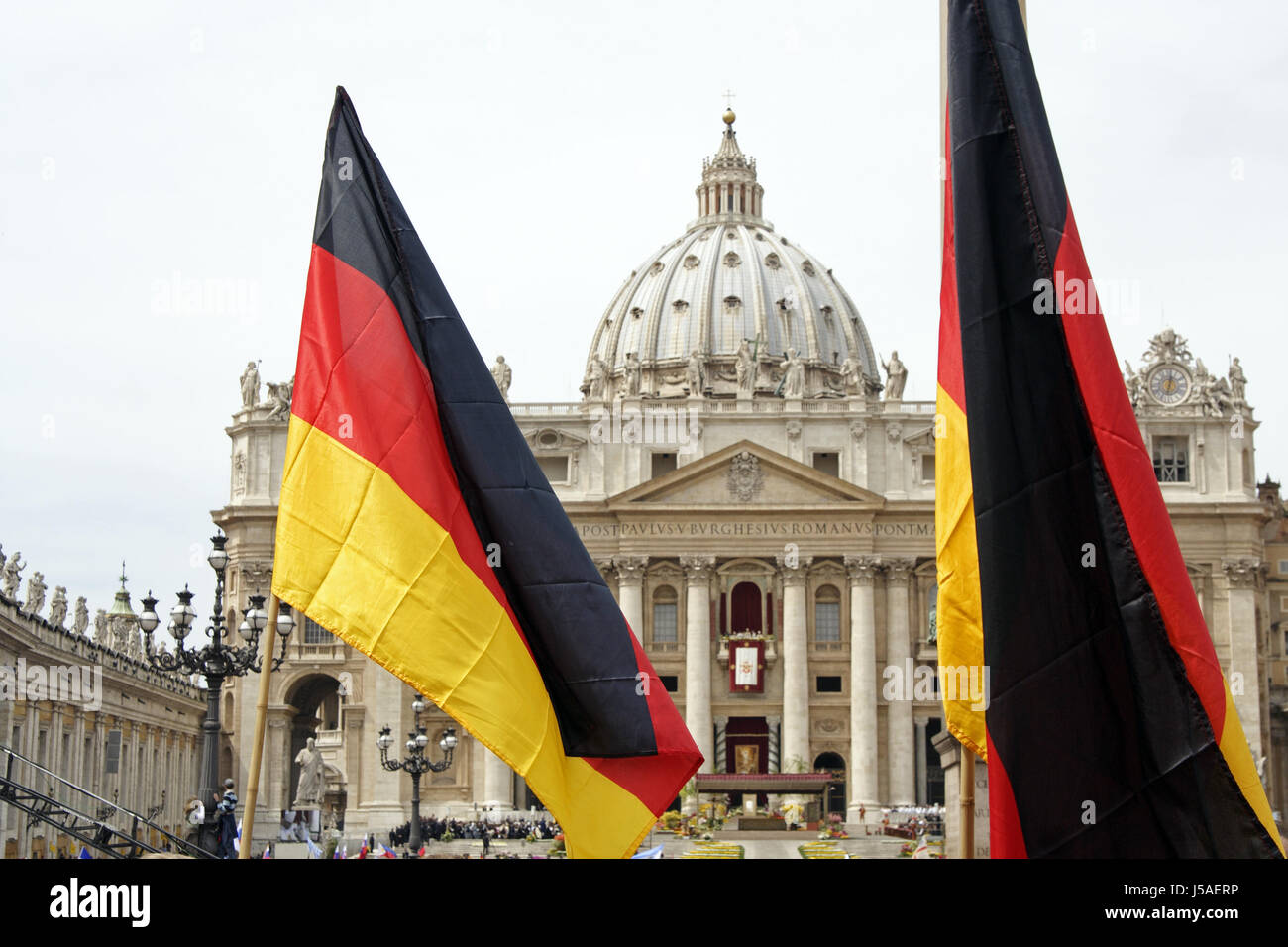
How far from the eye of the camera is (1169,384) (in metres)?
78.9

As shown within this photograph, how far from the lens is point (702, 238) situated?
128000 mm

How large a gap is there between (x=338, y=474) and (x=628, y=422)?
70.7 metres

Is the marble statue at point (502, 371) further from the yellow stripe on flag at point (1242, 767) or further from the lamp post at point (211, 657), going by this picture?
the yellow stripe on flag at point (1242, 767)

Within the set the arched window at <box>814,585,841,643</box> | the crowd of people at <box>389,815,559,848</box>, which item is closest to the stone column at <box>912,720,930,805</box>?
the arched window at <box>814,585,841,643</box>

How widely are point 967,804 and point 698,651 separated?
6874cm

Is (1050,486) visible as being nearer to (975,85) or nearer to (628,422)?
(975,85)

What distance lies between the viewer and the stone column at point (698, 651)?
7619cm

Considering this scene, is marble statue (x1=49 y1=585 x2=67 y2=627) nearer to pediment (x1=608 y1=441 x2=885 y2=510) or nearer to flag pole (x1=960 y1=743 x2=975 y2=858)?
pediment (x1=608 y1=441 x2=885 y2=510)

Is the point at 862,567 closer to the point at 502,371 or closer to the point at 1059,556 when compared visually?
the point at 502,371

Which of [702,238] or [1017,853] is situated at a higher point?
[702,238]

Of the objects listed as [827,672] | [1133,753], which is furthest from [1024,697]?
[827,672]

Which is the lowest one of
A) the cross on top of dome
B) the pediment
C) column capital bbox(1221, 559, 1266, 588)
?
column capital bbox(1221, 559, 1266, 588)

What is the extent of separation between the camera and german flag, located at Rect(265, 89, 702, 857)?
8.87 m

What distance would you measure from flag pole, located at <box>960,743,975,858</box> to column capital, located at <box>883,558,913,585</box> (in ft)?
228
